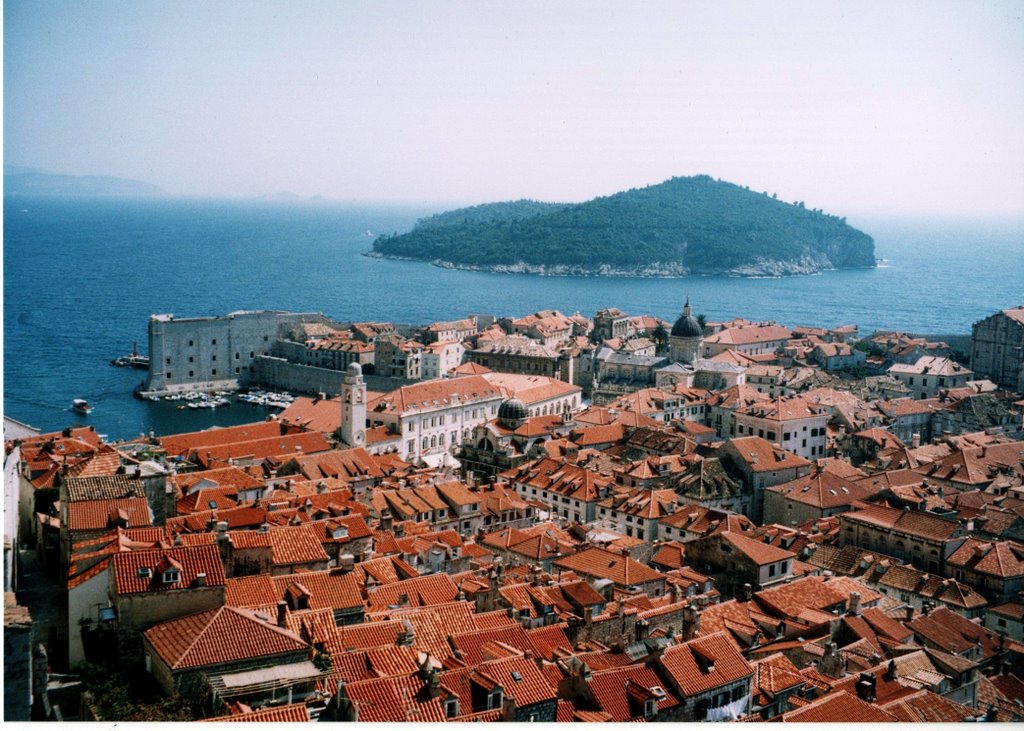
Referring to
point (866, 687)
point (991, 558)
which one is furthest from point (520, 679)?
point (991, 558)

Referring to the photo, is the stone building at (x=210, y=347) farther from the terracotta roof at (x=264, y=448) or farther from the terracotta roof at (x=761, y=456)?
the terracotta roof at (x=761, y=456)

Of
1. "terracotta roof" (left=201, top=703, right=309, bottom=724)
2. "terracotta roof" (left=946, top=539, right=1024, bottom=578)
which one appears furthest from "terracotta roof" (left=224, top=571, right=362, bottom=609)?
"terracotta roof" (left=946, top=539, right=1024, bottom=578)

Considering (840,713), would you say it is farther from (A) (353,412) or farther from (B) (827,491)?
(A) (353,412)

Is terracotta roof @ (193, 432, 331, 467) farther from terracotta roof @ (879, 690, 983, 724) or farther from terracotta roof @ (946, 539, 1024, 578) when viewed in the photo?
terracotta roof @ (879, 690, 983, 724)

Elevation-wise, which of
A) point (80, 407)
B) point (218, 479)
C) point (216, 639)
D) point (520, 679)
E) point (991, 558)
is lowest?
point (80, 407)

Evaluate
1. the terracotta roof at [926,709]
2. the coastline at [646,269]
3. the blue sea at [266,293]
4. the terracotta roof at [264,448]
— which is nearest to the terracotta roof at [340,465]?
the terracotta roof at [264,448]

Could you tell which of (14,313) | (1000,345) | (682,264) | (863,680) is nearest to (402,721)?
(863,680)
